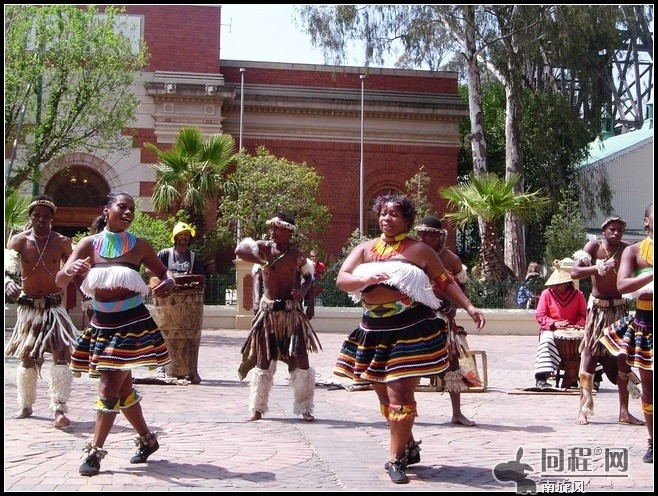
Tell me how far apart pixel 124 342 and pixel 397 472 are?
1973 millimetres

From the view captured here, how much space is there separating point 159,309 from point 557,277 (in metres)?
4.77

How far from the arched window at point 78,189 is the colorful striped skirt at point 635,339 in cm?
2353

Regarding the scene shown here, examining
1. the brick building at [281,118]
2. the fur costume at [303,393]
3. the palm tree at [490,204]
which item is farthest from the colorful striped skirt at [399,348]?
the brick building at [281,118]

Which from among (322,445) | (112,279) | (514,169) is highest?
(514,169)

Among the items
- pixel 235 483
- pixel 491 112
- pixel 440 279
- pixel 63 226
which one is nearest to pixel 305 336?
pixel 440 279

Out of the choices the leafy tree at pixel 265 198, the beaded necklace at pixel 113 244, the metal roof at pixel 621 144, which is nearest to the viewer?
the beaded necklace at pixel 113 244

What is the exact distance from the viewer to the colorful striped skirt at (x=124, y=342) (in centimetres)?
656

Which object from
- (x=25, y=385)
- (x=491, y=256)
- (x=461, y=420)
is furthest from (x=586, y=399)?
(x=491, y=256)

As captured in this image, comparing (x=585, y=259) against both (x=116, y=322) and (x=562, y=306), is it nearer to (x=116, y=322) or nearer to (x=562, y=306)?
(x=562, y=306)

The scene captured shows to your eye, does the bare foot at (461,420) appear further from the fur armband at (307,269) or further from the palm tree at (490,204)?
the palm tree at (490,204)

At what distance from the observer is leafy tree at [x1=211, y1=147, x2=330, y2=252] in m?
27.1

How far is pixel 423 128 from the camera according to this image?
103ft

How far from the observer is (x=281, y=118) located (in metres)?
30.6

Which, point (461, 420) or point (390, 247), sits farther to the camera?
point (461, 420)
